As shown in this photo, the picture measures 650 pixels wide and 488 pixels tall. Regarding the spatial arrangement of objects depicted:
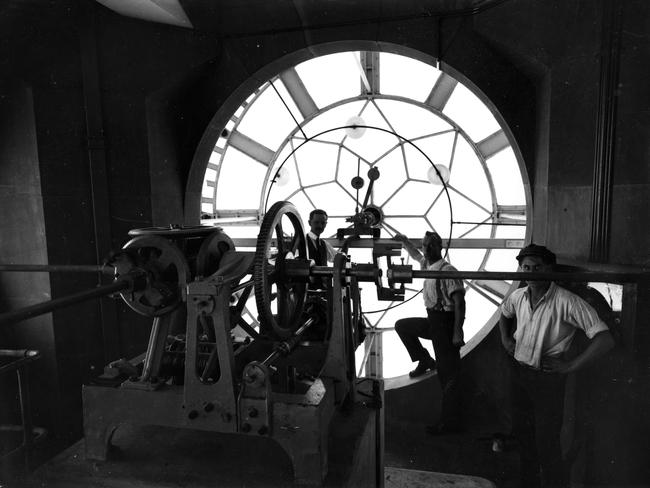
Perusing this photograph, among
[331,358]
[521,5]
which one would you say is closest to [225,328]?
[331,358]

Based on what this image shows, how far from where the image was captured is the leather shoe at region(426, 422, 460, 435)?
3.85 m

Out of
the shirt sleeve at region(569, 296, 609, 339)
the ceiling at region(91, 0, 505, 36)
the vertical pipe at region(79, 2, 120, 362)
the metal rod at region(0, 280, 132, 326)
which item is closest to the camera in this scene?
the metal rod at region(0, 280, 132, 326)

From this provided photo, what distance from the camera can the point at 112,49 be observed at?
375 cm

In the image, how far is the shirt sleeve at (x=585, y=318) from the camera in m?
2.44

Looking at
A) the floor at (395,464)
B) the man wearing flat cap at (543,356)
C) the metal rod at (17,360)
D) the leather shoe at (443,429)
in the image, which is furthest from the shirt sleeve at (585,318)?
the metal rod at (17,360)

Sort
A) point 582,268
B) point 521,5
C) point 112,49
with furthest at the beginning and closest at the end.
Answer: point 112,49 → point 521,5 → point 582,268

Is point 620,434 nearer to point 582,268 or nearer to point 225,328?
point 582,268

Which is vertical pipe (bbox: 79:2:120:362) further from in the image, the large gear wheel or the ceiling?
the large gear wheel

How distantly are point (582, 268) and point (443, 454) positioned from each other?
1.66 metres

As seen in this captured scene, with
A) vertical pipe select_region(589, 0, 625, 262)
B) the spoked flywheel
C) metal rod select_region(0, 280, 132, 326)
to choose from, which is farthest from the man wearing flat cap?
metal rod select_region(0, 280, 132, 326)

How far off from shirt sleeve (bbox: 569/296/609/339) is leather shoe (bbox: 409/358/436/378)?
1.79 meters

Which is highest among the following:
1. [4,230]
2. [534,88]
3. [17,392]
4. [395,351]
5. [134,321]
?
[534,88]

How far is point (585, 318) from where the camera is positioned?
8.13 ft

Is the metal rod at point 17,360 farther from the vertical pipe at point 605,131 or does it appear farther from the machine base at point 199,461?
the vertical pipe at point 605,131
